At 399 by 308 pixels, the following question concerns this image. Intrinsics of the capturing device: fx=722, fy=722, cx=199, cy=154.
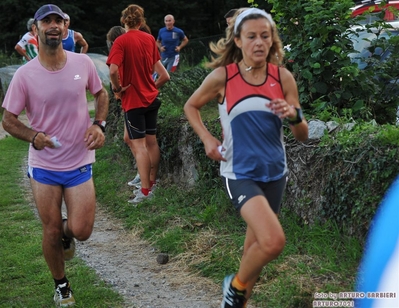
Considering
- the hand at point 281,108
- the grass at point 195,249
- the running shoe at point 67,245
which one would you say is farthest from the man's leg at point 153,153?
the hand at point 281,108

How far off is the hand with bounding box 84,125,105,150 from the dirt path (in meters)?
1.29

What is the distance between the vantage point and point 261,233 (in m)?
4.38

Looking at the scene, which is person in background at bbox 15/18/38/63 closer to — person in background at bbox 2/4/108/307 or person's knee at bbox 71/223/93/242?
person in background at bbox 2/4/108/307

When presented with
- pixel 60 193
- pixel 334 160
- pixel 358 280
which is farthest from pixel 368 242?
pixel 60 193

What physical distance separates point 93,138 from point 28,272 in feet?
5.86

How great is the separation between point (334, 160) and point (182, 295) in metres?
1.66

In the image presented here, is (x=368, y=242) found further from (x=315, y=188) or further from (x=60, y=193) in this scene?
(x=60, y=193)

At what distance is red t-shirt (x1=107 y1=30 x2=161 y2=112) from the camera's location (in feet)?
28.0

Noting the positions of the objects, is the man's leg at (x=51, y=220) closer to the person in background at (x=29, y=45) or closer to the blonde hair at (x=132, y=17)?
the blonde hair at (x=132, y=17)

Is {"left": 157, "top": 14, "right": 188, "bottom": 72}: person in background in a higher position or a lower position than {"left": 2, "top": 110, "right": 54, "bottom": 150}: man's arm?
lower

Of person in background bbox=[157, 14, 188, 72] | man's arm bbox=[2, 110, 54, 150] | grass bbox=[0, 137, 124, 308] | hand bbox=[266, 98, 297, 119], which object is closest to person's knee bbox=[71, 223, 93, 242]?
grass bbox=[0, 137, 124, 308]

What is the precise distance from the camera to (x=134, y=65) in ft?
28.1

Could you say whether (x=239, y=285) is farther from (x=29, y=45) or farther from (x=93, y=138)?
(x=29, y=45)

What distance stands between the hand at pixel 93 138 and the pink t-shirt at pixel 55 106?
0.07 m
